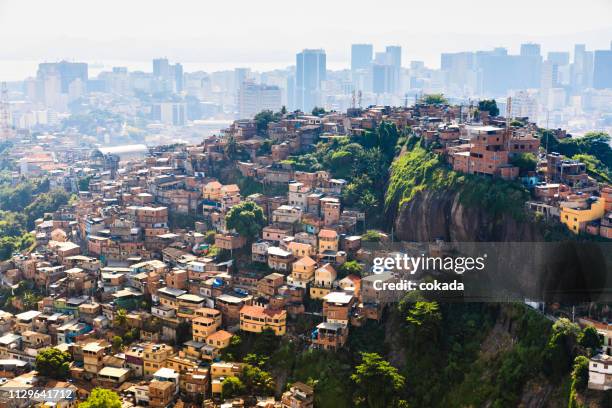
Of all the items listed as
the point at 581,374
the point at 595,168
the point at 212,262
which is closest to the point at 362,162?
the point at 212,262

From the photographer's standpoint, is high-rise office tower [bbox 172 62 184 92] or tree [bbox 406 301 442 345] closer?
tree [bbox 406 301 442 345]

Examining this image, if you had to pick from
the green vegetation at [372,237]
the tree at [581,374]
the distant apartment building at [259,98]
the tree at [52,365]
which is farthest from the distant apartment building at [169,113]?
the tree at [581,374]

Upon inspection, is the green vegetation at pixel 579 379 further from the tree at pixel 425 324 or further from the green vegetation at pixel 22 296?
the green vegetation at pixel 22 296

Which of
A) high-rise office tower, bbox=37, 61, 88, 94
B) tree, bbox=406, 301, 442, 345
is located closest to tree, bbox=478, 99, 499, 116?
tree, bbox=406, 301, 442, 345

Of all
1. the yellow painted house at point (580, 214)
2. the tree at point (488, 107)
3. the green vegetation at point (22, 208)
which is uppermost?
the tree at point (488, 107)

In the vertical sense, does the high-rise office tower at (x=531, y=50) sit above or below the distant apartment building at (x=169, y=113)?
above

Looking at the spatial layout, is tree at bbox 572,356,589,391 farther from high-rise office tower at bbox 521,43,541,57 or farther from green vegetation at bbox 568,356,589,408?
high-rise office tower at bbox 521,43,541,57

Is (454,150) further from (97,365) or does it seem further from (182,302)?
(97,365)

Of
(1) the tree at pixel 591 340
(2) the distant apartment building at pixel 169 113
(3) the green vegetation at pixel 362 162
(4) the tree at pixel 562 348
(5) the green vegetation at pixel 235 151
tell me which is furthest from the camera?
(2) the distant apartment building at pixel 169 113
